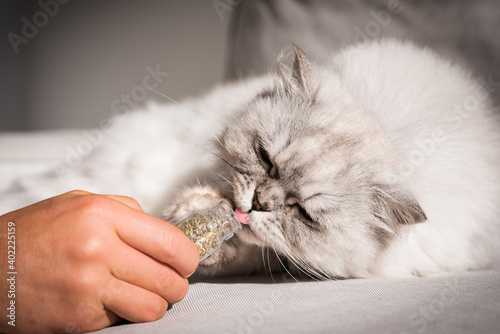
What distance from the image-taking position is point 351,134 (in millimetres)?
1151

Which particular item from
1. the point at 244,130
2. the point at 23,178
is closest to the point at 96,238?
the point at 244,130

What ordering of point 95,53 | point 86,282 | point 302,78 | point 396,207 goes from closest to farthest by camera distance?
point 86,282 → point 396,207 → point 302,78 → point 95,53

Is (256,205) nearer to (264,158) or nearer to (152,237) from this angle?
(264,158)

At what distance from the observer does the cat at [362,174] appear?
1.09 m

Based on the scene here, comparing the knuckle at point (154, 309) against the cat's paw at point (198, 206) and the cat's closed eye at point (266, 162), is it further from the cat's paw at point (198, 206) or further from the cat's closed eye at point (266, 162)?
the cat's closed eye at point (266, 162)

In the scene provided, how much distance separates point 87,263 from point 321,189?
596 mm

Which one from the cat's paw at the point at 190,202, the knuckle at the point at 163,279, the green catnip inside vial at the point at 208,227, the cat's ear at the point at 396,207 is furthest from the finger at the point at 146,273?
the cat's ear at the point at 396,207

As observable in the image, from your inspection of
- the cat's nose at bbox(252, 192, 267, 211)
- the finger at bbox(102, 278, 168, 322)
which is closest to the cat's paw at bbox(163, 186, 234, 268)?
the cat's nose at bbox(252, 192, 267, 211)

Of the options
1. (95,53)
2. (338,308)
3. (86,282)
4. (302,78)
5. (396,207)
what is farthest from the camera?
(95,53)

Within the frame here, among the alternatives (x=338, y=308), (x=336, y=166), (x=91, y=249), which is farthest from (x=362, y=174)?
(x=91, y=249)

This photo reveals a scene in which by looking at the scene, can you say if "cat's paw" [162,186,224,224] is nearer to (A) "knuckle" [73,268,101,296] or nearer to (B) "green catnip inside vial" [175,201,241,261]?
(B) "green catnip inside vial" [175,201,241,261]

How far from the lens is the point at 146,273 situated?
31.2 inches

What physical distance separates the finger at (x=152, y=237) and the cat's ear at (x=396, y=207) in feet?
1.85

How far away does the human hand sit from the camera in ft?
2.46
